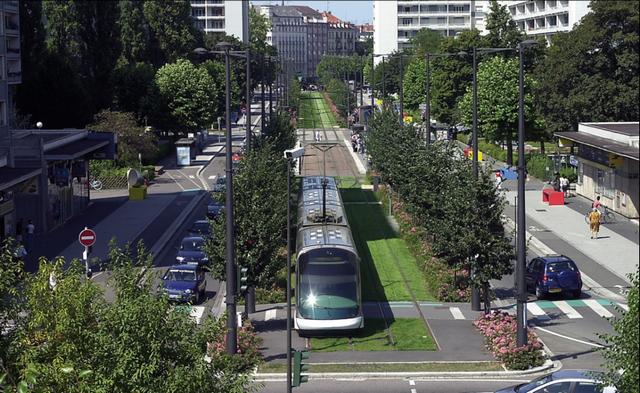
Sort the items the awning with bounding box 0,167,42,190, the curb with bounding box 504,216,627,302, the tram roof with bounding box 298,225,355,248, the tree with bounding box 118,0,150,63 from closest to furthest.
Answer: the tram roof with bounding box 298,225,355,248
the curb with bounding box 504,216,627,302
the awning with bounding box 0,167,42,190
the tree with bounding box 118,0,150,63

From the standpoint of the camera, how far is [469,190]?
33531mm

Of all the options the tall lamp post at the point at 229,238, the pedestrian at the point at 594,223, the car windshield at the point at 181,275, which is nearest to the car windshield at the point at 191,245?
the car windshield at the point at 181,275

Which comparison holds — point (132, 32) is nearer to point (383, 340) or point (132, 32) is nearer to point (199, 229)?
point (199, 229)

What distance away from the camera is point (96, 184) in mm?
72750

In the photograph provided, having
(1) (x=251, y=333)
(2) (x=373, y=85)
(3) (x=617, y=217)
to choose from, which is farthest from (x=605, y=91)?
(2) (x=373, y=85)

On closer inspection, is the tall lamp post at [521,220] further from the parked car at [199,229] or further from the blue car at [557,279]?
the parked car at [199,229]

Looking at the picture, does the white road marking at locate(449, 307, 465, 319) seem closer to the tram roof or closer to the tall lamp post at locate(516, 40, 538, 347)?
the tram roof

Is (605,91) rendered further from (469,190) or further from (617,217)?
(469,190)

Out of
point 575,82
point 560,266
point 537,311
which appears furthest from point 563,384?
point 575,82

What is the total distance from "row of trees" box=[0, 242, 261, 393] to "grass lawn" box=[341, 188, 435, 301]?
68.3 ft

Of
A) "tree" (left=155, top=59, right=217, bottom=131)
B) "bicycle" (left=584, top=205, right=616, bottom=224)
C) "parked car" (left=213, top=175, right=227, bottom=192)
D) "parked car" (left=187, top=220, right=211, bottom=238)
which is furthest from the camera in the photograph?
"tree" (left=155, top=59, right=217, bottom=131)

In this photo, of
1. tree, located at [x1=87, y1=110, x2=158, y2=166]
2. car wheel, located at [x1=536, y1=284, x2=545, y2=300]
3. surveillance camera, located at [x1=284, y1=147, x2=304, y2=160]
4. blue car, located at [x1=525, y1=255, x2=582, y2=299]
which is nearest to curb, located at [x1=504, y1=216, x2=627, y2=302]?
blue car, located at [x1=525, y1=255, x2=582, y2=299]

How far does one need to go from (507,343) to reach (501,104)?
1937 inches

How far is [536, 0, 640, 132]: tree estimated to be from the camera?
70125 millimetres
